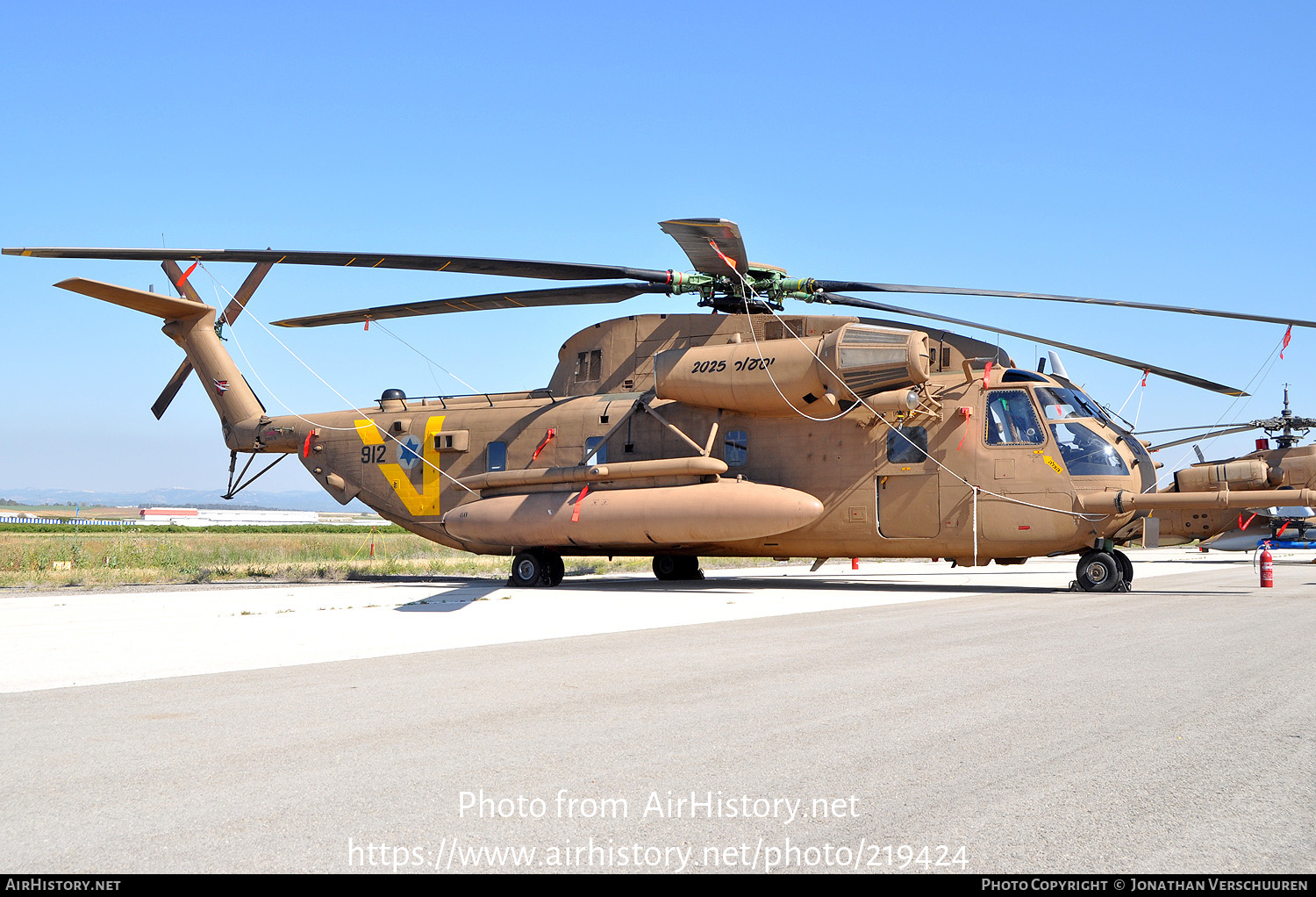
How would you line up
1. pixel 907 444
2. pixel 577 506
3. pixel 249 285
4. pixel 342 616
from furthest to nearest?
pixel 249 285, pixel 577 506, pixel 907 444, pixel 342 616

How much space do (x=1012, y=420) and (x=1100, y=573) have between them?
9.26 ft

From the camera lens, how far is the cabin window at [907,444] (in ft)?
56.6

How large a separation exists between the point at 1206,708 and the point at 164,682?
7.07 meters

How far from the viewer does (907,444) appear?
1741cm

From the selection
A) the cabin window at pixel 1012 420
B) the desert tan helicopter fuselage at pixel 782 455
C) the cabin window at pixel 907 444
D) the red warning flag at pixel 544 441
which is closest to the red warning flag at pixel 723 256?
the desert tan helicopter fuselage at pixel 782 455

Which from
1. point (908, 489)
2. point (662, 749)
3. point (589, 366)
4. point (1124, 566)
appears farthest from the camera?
point (589, 366)

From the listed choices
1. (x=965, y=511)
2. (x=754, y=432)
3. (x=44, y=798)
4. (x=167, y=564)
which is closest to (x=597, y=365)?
(x=754, y=432)

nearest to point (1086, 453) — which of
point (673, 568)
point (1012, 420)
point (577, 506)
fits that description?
point (1012, 420)

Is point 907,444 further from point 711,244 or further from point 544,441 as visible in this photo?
point 544,441

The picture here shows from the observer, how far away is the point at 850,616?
40.2ft

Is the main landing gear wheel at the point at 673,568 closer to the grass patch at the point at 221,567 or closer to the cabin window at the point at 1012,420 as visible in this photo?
the grass patch at the point at 221,567

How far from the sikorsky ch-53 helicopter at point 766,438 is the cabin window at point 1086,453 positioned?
0.09 feet

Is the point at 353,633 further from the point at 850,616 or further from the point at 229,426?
the point at 229,426

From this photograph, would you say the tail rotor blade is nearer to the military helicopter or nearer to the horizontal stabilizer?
the horizontal stabilizer
